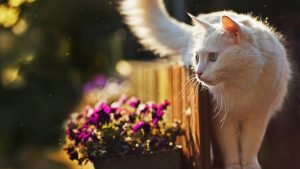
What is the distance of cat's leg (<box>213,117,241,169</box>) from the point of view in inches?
64.0

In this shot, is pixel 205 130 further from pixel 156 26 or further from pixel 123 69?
pixel 123 69

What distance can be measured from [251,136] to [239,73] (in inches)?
11.5

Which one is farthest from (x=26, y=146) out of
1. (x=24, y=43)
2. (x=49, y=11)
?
(x=49, y=11)

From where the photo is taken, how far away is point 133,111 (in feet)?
6.13

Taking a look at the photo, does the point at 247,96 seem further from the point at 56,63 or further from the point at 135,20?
the point at 56,63

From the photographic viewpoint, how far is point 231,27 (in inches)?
55.6

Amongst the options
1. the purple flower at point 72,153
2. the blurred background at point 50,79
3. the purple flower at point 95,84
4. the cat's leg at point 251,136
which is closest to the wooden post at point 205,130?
the cat's leg at point 251,136

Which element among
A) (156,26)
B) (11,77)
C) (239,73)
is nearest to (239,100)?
(239,73)

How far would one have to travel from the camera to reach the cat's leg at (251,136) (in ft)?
5.29

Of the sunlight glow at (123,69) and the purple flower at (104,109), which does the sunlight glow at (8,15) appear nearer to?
the purple flower at (104,109)

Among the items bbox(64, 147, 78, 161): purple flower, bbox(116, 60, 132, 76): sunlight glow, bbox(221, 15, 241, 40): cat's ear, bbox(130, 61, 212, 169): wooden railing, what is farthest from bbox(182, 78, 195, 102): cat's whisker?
bbox(116, 60, 132, 76): sunlight glow

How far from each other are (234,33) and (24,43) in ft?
3.74

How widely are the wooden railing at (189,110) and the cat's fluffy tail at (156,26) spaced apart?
0.26ft

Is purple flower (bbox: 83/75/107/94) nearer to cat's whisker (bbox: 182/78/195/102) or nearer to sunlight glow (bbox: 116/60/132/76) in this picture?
sunlight glow (bbox: 116/60/132/76)
